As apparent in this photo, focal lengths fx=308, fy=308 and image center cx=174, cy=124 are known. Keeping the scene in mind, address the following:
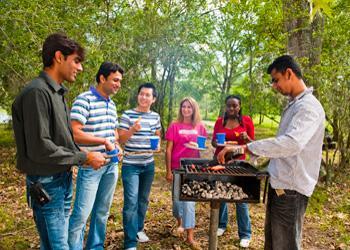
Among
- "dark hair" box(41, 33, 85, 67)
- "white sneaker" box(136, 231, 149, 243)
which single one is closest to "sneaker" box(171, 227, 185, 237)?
"white sneaker" box(136, 231, 149, 243)

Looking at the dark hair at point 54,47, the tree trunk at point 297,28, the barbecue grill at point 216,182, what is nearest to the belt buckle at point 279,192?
the barbecue grill at point 216,182

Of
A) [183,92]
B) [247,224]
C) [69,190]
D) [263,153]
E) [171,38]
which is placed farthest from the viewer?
[183,92]

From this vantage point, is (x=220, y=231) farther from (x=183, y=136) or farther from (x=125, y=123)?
(x=125, y=123)

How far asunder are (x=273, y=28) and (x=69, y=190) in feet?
26.3

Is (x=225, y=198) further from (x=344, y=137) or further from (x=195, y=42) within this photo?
(x=195, y=42)

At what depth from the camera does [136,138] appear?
137 inches

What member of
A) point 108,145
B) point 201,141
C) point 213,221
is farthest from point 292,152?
point 108,145

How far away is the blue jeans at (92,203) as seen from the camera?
9.27 feet

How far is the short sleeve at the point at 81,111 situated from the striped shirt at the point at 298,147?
150 centimetres

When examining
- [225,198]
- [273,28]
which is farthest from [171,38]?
[225,198]

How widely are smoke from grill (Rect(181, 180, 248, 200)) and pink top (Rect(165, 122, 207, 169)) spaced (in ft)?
3.71

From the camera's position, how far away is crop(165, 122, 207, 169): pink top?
3.79m

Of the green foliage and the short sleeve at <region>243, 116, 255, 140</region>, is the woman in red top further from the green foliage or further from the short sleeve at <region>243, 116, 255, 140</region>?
the green foliage

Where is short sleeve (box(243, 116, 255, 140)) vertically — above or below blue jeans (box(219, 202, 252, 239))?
above
